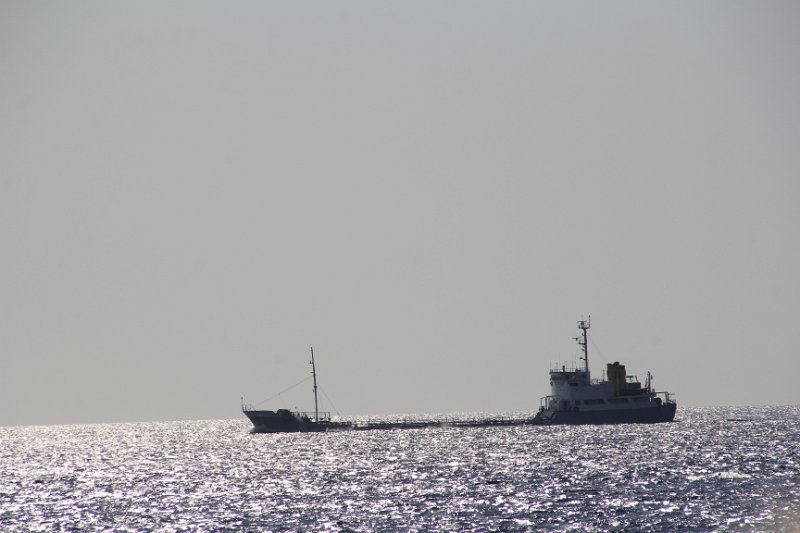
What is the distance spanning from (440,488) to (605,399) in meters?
61.1

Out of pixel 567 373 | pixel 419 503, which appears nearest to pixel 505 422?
pixel 567 373

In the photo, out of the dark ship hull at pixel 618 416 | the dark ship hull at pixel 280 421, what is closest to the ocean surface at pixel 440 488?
the dark ship hull at pixel 618 416

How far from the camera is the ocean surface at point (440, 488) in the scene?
5434 centimetres

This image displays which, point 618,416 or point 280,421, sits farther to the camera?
point 280,421

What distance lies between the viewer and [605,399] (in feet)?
413

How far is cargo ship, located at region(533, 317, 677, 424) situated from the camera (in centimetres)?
12606

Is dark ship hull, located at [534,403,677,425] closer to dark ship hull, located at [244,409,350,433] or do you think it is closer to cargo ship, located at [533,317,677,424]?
cargo ship, located at [533,317,677,424]

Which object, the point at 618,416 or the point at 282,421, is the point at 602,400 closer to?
the point at 618,416

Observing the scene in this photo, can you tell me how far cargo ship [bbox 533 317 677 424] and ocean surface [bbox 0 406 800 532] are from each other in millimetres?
7653

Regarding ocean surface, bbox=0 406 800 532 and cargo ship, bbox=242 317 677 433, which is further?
cargo ship, bbox=242 317 677 433

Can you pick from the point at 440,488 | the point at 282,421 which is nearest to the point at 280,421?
the point at 282,421

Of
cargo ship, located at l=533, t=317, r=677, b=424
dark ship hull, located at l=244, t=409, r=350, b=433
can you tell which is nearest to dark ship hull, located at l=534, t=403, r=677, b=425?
cargo ship, located at l=533, t=317, r=677, b=424

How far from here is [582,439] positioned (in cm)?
11069

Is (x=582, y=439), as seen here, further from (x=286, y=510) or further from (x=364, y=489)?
(x=286, y=510)
